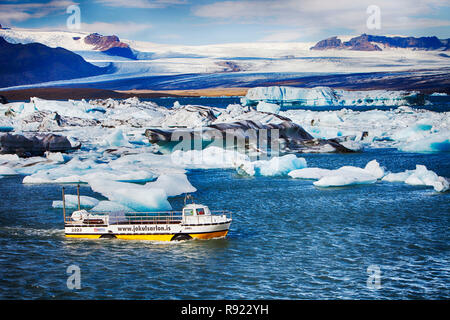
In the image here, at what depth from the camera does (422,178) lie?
2222 centimetres

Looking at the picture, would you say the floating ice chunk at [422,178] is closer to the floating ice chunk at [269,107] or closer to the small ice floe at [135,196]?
the small ice floe at [135,196]

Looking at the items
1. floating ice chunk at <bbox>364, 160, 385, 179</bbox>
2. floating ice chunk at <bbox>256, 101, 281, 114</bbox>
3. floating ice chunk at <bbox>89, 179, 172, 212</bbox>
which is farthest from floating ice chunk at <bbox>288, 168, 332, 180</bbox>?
floating ice chunk at <bbox>256, 101, 281, 114</bbox>

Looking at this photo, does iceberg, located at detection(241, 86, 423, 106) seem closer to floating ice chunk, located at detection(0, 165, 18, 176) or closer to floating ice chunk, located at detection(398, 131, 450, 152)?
floating ice chunk, located at detection(398, 131, 450, 152)

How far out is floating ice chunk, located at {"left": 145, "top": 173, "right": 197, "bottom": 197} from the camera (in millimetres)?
20781

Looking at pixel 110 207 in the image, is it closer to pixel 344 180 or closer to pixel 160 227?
pixel 160 227

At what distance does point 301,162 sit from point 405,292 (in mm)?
15525

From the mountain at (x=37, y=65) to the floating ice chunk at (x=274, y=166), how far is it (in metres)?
161

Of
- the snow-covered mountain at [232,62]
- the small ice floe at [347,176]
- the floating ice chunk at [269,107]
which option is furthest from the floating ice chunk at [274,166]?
the snow-covered mountain at [232,62]

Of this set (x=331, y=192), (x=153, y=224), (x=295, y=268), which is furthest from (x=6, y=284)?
(x=331, y=192)

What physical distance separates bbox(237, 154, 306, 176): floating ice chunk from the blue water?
4.47 meters

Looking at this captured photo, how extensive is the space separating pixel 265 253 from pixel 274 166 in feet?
40.8

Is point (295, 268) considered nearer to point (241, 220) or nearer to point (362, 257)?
point (362, 257)
